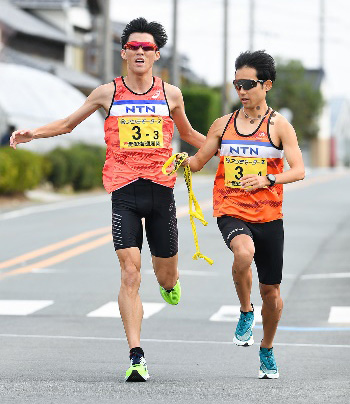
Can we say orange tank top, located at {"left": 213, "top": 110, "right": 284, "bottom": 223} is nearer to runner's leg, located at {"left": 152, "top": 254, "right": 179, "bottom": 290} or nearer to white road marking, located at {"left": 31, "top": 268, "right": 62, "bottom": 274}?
runner's leg, located at {"left": 152, "top": 254, "right": 179, "bottom": 290}

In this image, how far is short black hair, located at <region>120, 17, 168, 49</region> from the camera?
904 centimetres

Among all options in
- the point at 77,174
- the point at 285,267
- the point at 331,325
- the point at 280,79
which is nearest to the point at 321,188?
the point at 77,174

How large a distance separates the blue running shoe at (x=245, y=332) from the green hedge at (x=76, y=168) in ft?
95.5

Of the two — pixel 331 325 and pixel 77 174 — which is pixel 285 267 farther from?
pixel 77 174

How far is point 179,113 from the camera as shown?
9.13 meters

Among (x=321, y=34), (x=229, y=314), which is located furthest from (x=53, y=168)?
(x=321, y=34)

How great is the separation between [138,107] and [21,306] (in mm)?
5196

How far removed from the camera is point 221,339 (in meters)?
11.4

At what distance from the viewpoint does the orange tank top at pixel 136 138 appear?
8.88m

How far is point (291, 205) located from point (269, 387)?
26121 mm

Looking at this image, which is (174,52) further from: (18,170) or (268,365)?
(268,365)

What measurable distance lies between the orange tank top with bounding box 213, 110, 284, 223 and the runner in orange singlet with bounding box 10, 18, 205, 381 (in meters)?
0.51

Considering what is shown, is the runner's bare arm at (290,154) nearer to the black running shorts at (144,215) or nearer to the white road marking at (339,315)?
the black running shorts at (144,215)

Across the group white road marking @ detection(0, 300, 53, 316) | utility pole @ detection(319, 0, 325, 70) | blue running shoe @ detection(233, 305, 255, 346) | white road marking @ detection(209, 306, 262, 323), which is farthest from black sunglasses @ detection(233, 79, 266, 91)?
utility pole @ detection(319, 0, 325, 70)
